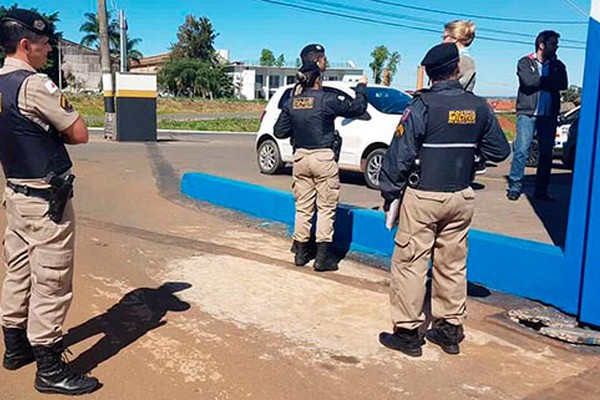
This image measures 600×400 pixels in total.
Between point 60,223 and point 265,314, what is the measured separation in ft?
5.99

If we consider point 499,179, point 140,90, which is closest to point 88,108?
point 140,90

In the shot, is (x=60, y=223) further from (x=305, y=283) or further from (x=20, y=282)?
(x=305, y=283)

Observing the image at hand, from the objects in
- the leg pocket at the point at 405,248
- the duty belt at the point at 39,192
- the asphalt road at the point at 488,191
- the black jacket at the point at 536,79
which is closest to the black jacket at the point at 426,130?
the leg pocket at the point at 405,248

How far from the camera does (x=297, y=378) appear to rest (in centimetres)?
369

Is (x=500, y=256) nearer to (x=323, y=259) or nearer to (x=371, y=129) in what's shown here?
(x=323, y=259)

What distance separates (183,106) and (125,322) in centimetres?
5236

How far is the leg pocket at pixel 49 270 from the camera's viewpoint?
3.37 meters

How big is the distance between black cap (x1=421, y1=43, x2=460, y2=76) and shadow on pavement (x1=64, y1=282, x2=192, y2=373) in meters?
2.51

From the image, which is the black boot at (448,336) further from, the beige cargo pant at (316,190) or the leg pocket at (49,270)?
the leg pocket at (49,270)

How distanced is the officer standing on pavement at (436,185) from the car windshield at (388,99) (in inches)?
239

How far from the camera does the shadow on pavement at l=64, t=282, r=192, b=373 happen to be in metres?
3.92

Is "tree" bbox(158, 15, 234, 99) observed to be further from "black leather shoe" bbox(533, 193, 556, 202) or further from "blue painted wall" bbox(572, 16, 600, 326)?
"blue painted wall" bbox(572, 16, 600, 326)

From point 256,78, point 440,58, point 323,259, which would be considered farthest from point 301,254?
point 256,78

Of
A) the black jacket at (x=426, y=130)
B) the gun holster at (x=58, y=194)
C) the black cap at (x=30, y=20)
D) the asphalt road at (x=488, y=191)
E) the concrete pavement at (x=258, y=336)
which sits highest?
the black cap at (x=30, y=20)
